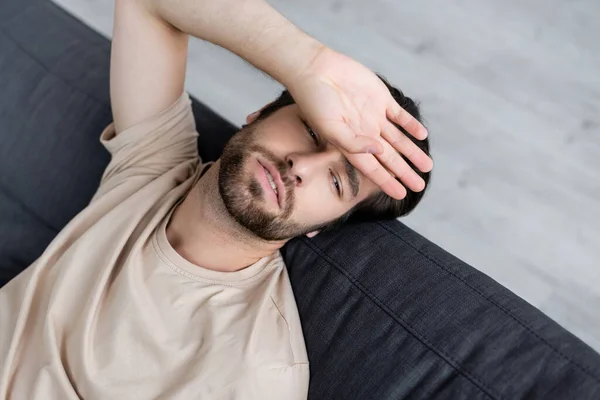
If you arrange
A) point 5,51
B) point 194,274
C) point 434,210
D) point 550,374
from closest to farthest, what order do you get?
Answer: point 550,374 → point 194,274 → point 5,51 → point 434,210

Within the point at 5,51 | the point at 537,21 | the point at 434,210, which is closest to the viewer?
the point at 5,51

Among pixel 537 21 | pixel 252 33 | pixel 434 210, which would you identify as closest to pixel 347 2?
pixel 537 21

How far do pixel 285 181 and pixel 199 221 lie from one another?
0.22 metres

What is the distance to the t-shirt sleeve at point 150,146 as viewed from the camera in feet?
4.25

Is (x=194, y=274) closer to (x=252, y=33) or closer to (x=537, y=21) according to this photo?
(x=252, y=33)

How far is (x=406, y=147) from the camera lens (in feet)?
3.60

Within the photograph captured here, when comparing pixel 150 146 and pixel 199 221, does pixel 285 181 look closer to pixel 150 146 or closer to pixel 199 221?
pixel 199 221

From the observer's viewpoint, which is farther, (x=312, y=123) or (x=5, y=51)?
(x=5, y=51)

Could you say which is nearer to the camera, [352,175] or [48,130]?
[352,175]

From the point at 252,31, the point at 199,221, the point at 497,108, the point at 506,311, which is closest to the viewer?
the point at 506,311

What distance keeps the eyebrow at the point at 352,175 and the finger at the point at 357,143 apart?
7 cm

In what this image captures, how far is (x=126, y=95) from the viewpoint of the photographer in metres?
1.28

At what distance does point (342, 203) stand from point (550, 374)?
48 centimetres

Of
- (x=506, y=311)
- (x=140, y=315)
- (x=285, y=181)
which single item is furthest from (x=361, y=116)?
(x=140, y=315)
